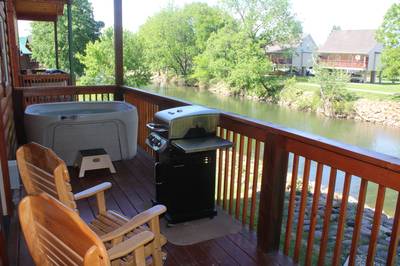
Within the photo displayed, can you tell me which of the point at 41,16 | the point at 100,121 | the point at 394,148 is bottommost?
the point at 394,148

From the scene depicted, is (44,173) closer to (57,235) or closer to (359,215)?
(57,235)

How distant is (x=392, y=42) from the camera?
23922 millimetres

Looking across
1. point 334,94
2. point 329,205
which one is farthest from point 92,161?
point 334,94

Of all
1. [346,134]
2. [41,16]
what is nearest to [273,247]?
[41,16]

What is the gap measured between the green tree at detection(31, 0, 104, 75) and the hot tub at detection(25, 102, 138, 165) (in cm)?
2271

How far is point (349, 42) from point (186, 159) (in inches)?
1430

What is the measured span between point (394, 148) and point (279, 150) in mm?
13352

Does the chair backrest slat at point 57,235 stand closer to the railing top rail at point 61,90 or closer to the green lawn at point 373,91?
the railing top rail at point 61,90

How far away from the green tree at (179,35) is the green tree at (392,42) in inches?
533

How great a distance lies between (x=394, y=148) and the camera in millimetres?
13648

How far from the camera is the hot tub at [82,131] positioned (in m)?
4.14

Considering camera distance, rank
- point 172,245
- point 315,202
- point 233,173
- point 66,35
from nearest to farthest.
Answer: point 315,202 < point 172,245 < point 233,173 < point 66,35

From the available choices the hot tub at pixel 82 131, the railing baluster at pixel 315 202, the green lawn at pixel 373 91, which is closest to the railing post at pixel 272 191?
the railing baluster at pixel 315 202

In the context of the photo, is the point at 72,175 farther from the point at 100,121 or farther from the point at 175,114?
the point at 175,114
